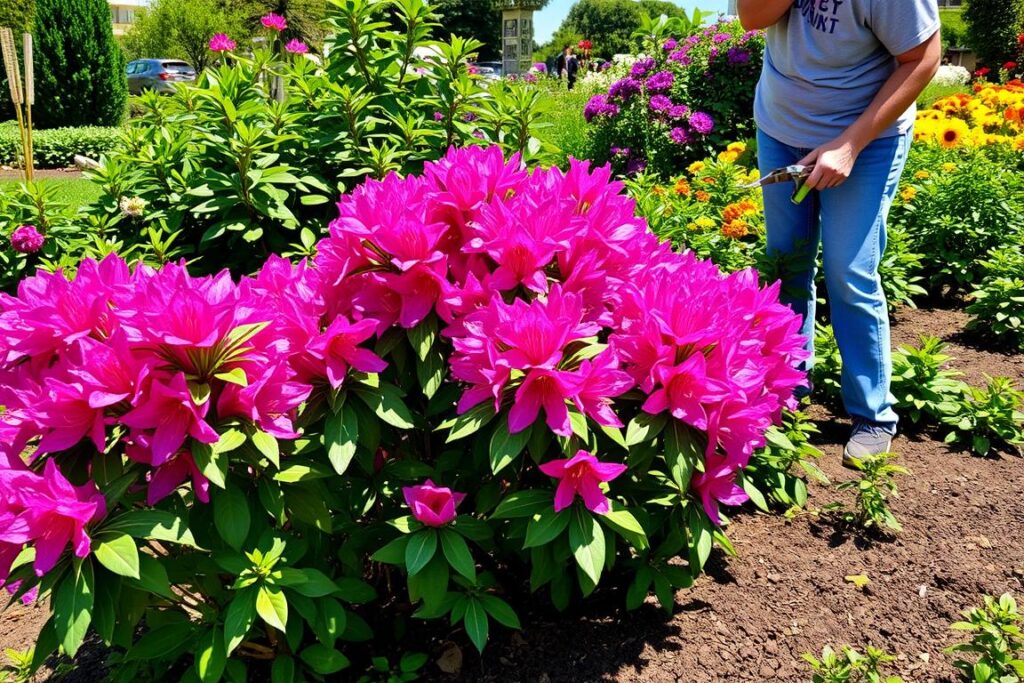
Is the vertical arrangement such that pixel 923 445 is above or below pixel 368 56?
below

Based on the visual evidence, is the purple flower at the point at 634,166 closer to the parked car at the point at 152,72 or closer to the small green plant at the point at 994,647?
the small green plant at the point at 994,647

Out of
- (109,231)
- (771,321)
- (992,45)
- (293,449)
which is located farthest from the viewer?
(992,45)

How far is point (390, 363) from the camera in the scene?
182 centimetres

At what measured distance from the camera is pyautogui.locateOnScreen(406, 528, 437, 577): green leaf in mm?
1538

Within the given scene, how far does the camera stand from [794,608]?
216 cm

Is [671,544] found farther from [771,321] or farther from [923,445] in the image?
[923,445]

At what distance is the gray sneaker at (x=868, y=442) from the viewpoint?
2.80 meters

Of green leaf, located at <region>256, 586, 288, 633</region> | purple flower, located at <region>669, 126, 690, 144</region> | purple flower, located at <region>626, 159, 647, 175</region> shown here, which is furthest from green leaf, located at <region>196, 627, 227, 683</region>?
purple flower, located at <region>669, 126, 690, 144</region>

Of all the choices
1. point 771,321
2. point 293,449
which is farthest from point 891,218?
point 293,449

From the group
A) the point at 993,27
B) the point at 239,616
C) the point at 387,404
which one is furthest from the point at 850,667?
the point at 993,27

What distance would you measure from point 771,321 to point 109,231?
2.85m

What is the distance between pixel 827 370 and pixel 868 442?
568mm

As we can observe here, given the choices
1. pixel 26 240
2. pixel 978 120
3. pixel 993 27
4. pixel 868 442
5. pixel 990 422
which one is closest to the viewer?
pixel 868 442

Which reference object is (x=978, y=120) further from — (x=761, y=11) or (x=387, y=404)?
(x=387, y=404)
